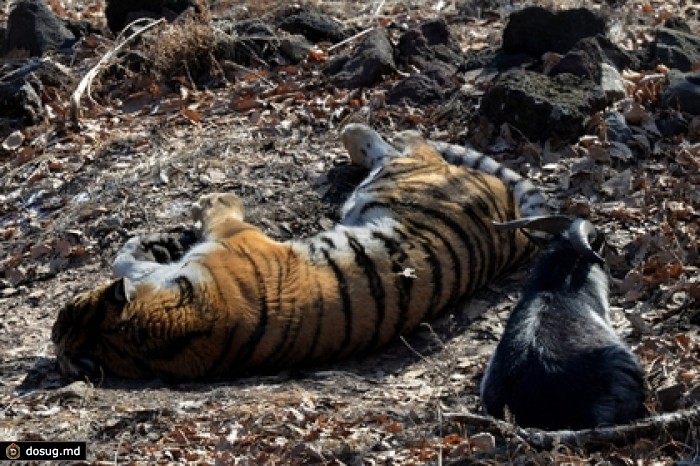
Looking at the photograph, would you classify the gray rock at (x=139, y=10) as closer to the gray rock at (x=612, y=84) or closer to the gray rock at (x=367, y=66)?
the gray rock at (x=367, y=66)

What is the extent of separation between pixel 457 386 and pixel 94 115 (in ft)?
15.0

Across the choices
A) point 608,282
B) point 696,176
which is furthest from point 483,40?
point 608,282

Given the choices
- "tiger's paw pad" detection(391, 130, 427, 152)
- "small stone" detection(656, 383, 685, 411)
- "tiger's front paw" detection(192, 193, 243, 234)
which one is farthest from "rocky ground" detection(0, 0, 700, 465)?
"tiger's paw pad" detection(391, 130, 427, 152)

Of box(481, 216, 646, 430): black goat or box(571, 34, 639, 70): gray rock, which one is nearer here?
box(481, 216, 646, 430): black goat

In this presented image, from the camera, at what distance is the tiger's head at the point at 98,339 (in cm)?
658

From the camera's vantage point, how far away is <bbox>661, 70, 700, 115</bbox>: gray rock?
324 inches

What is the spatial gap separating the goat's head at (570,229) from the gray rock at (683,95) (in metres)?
2.21

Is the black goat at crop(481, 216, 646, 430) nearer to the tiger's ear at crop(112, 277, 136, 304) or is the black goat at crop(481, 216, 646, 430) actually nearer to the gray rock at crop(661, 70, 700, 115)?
the tiger's ear at crop(112, 277, 136, 304)

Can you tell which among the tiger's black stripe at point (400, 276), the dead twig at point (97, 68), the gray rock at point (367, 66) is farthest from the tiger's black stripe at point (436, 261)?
the dead twig at point (97, 68)

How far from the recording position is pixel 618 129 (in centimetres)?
821

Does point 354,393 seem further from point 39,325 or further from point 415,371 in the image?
point 39,325

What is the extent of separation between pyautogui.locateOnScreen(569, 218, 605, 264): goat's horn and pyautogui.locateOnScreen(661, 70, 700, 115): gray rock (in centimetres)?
244

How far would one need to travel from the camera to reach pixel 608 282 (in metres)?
6.54

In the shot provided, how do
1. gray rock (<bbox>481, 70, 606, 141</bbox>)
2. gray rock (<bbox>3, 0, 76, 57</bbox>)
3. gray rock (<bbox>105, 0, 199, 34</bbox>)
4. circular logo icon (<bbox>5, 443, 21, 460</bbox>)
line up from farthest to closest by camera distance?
gray rock (<bbox>3, 0, 76, 57</bbox>), gray rock (<bbox>105, 0, 199, 34</bbox>), gray rock (<bbox>481, 70, 606, 141</bbox>), circular logo icon (<bbox>5, 443, 21, 460</bbox>)
